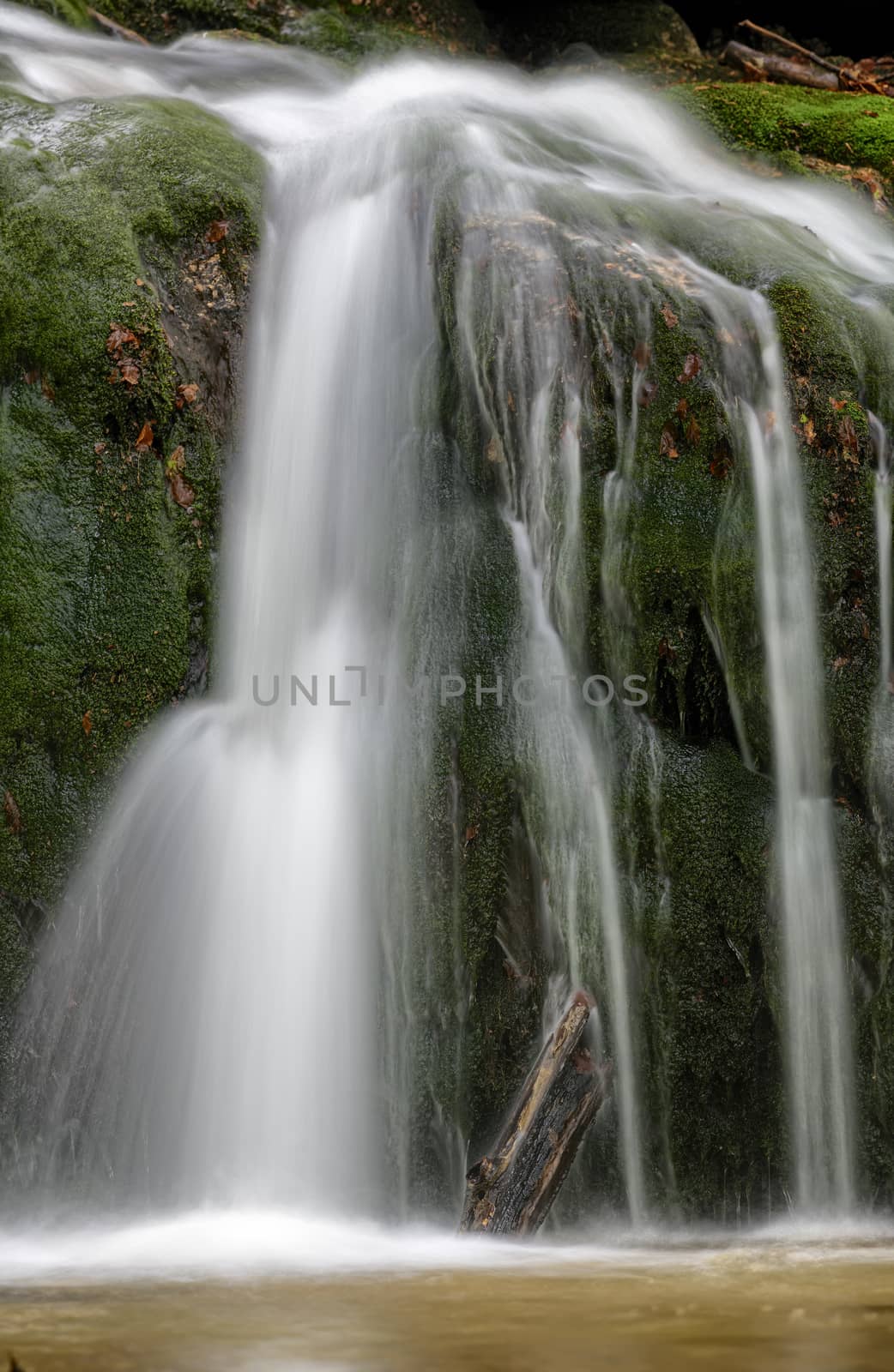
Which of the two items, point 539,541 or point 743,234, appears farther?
point 743,234

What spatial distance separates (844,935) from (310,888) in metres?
2.00

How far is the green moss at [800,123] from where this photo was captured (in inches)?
292

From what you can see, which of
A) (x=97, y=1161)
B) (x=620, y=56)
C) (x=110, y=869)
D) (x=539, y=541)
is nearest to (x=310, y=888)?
(x=110, y=869)

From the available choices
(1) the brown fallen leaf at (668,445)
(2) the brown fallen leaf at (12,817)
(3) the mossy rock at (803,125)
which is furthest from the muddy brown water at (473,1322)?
(3) the mossy rock at (803,125)

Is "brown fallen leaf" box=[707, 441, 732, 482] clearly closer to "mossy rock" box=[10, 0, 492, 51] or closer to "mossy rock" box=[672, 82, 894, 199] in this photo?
"mossy rock" box=[672, 82, 894, 199]

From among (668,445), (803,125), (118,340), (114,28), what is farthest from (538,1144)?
(114,28)

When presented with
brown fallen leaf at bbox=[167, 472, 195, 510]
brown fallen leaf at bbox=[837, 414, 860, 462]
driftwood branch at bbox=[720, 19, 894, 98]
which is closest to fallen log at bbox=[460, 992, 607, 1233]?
brown fallen leaf at bbox=[167, 472, 195, 510]

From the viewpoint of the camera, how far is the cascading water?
4.08m

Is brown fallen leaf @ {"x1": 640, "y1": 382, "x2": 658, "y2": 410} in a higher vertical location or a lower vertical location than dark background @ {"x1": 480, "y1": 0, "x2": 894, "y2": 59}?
lower

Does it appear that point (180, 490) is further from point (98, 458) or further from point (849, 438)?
point (849, 438)

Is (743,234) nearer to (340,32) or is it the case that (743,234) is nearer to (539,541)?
(539,541)

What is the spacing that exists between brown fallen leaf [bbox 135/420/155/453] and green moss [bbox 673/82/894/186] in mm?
4788

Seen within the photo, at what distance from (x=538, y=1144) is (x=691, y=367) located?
Result: 3.02m

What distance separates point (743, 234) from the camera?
220 inches
